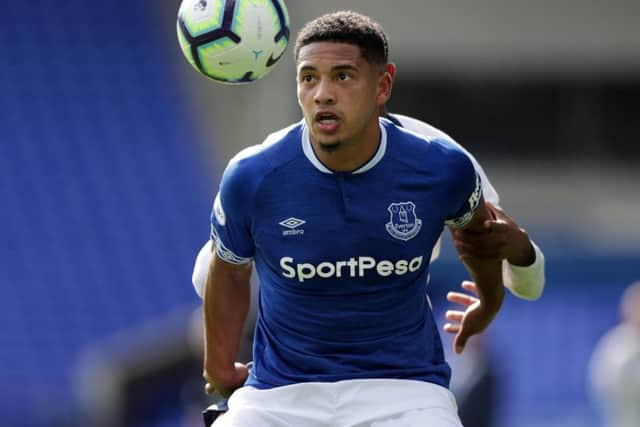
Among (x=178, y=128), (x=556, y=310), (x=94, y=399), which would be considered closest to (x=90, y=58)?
(x=178, y=128)

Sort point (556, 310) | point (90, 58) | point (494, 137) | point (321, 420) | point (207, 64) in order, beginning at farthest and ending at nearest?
1. point (494, 137)
2. point (90, 58)
3. point (556, 310)
4. point (207, 64)
5. point (321, 420)

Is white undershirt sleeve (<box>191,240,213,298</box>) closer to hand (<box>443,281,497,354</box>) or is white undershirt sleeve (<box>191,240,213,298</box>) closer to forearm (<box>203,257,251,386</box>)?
forearm (<box>203,257,251,386</box>)

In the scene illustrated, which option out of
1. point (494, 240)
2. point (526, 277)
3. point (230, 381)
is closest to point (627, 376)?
point (526, 277)

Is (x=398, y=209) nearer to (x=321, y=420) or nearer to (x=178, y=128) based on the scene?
(x=321, y=420)

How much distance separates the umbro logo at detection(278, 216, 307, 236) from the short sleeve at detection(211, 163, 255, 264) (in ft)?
0.46

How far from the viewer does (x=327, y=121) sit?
15.9 ft

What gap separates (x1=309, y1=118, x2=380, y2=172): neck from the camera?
4945 mm

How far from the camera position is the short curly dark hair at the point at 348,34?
4902 mm

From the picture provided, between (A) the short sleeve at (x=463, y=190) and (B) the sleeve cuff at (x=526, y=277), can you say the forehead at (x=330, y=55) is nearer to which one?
(A) the short sleeve at (x=463, y=190)

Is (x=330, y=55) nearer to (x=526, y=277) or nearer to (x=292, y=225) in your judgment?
(x=292, y=225)

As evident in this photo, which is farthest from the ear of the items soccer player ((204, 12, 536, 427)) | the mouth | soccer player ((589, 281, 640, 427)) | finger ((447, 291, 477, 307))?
soccer player ((589, 281, 640, 427))

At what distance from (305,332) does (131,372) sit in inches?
355

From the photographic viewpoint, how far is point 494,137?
18.9m

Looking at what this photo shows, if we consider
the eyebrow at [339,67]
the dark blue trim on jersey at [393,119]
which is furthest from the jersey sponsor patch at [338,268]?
the dark blue trim on jersey at [393,119]
